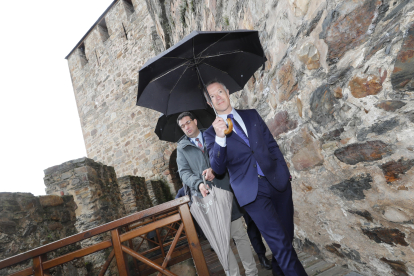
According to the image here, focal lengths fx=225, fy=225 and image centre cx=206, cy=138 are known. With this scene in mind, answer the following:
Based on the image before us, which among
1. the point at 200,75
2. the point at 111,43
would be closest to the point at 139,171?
the point at 111,43

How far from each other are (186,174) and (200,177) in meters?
0.13

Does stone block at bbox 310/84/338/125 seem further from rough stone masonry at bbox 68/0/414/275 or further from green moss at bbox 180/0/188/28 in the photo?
green moss at bbox 180/0/188/28

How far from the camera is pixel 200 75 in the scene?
1.99 m

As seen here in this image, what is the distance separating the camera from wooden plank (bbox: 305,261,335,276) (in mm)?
1784

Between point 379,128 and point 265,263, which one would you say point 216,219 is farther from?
point 379,128

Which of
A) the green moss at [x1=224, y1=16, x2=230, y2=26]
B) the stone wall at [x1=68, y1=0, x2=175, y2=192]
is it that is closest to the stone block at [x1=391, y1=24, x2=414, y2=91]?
the green moss at [x1=224, y1=16, x2=230, y2=26]

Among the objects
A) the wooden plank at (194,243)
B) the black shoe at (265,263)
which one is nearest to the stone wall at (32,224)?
the wooden plank at (194,243)

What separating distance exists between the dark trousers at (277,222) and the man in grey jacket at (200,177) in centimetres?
42

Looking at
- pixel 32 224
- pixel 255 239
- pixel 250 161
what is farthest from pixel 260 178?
pixel 32 224

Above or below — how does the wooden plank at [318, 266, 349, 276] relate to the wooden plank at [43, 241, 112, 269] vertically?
below

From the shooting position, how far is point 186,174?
2.06m

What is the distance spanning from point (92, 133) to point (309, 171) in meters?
9.66

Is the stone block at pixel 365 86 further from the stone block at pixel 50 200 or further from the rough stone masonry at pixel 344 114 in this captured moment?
the stone block at pixel 50 200

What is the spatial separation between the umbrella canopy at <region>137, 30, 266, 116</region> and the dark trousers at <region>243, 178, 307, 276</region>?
3.31ft
